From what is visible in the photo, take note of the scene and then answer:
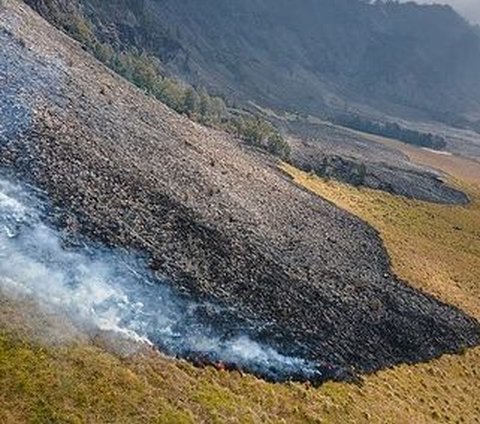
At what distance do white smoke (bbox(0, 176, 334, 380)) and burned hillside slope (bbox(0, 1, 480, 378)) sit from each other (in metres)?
1.57

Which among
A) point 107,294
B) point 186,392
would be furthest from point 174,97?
point 186,392

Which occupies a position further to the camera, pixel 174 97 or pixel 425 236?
pixel 174 97

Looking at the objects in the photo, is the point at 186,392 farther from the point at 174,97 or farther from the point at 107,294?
the point at 174,97

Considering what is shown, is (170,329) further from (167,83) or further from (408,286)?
(167,83)

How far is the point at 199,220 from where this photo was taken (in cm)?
5628

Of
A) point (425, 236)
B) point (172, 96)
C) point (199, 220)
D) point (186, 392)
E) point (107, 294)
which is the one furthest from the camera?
point (172, 96)

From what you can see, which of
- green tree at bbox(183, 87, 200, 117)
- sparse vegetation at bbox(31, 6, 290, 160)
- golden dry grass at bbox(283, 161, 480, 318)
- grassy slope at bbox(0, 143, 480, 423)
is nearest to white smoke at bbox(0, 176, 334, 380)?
grassy slope at bbox(0, 143, 480, 423)

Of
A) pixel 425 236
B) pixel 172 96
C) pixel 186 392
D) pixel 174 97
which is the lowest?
pixel 174 97

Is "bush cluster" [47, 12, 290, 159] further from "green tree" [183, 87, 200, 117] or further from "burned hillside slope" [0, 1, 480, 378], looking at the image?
"burned hillside slope" [0, 1, 480, 378]

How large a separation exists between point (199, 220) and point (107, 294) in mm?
16921

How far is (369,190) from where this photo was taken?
14775 cm

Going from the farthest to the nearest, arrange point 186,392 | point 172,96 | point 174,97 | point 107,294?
1. point 174,97
2. point 172,96
3. point 107,294
4. point 186,392

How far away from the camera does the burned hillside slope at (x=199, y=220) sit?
4759 centimetres

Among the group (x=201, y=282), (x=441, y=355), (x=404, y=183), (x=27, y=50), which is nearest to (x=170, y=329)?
(x=201, y=282)
